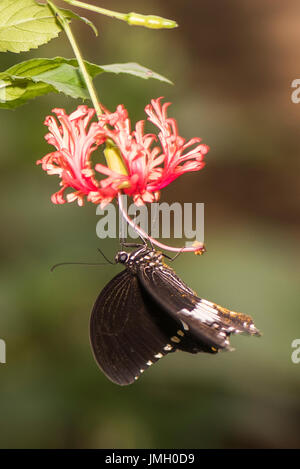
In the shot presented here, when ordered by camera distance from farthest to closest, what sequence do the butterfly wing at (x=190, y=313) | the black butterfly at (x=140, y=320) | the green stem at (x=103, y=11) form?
the black butterfly at (x=140, y=320)
the butterfly wing at (x=190, y=313)
the green stem at (x=103, y=11)

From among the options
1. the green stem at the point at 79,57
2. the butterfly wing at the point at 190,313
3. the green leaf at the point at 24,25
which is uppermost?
the green leaf at the point at 24,25

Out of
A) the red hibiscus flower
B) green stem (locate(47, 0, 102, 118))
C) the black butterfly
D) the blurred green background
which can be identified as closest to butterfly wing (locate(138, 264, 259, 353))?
the black butterfly

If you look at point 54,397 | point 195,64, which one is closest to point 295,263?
point 54,397

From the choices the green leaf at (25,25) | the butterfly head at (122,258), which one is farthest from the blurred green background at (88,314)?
the green leaf at (25,25)

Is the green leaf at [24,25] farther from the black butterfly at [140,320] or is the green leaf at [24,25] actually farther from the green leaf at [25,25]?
the black butterfly at [140,320]

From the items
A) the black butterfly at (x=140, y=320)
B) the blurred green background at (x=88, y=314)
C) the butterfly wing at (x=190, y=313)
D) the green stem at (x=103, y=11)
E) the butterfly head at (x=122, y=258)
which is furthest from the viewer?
the blurred green background at (x=88, y=314)

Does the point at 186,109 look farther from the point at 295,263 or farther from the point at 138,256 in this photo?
the point at 138,256

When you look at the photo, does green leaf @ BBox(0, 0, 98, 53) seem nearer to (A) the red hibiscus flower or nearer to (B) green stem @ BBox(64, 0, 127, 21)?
(B) green stem @ BBox(64, 0, 127, 21)
